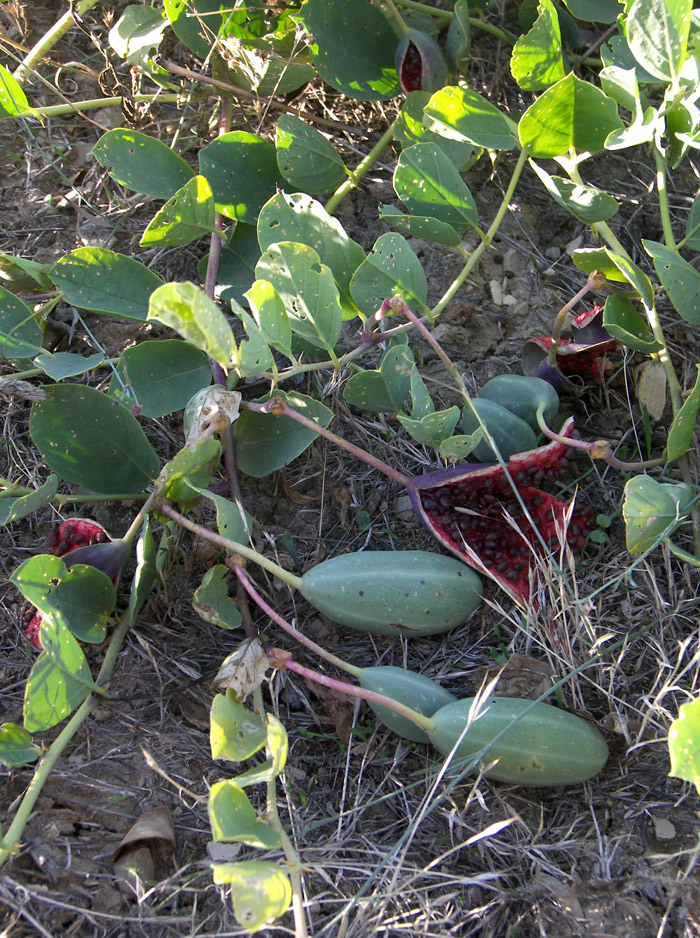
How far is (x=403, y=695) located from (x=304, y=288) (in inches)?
27.5

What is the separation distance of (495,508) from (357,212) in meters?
0.88

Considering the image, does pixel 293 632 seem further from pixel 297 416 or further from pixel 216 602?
pixel 297 416

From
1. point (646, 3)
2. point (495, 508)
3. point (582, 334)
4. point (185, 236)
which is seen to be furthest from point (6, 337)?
point (646, 3)

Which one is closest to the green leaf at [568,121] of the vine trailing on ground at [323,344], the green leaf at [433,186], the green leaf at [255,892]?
the vine trailing on ground at [323,344]

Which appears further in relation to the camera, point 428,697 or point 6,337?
point 6,337

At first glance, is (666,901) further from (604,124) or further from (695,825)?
(604,124)

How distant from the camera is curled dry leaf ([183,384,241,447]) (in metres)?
1.27

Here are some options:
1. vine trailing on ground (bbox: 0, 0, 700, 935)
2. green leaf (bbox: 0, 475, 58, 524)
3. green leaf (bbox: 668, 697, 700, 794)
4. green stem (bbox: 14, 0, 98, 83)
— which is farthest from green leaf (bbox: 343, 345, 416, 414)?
green stem (bbox: 14, 0, 98, 83)

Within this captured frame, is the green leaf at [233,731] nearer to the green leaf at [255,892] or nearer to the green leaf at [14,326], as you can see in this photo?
the green leaf at [255,892]

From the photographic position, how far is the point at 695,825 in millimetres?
1140

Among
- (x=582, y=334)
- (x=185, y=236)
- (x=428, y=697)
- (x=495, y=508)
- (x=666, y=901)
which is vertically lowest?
(x=666, y=901)

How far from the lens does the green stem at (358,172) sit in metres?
1.71

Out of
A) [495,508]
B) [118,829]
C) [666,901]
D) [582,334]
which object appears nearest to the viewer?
[666,901]

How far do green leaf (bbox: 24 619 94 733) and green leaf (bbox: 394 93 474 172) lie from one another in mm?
1256
